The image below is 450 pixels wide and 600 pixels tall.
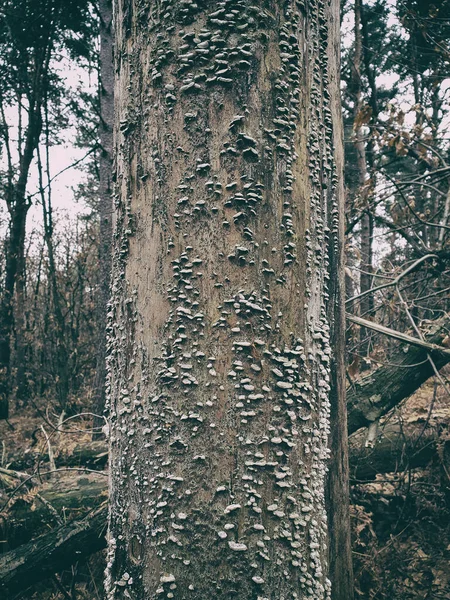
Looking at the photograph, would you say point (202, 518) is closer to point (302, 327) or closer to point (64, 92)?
point (302, 327)

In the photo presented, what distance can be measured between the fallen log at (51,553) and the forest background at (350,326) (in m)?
0.03

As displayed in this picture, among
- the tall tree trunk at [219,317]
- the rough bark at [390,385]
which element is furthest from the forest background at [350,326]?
the tall tree trunk at [219,317]

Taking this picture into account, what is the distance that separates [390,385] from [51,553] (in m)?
2.37

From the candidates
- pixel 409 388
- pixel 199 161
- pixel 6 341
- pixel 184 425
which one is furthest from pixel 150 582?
pixel 6 341

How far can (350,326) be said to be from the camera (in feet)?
9.61

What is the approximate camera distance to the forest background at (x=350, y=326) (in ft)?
9.87

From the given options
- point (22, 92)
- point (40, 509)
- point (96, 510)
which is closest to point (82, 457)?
point (40, 509)

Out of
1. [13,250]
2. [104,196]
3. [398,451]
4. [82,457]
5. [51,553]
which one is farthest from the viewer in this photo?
[13,250]

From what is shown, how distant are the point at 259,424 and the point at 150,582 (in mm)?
467

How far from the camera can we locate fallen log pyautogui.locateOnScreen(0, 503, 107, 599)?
8.31ft

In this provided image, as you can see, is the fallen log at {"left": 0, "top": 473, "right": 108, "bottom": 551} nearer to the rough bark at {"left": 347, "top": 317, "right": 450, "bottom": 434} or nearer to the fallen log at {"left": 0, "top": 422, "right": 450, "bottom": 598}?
the fallen log at {"left": 0, "top": 422, "right": 450, "bottom": 598}

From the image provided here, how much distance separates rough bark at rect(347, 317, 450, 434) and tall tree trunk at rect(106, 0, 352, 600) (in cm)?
184

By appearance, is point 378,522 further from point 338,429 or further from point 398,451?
point 338,429

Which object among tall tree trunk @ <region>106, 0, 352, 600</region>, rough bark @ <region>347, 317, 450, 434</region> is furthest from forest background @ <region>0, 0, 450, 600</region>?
tall tree trunk @ <region>106, 0, 352, 600</region>
